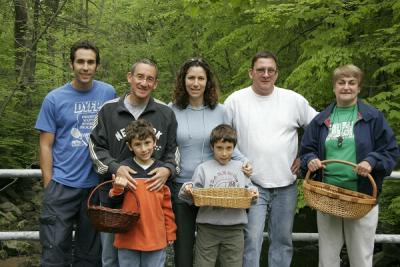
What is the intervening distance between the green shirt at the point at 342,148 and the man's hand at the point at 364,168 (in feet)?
0.47

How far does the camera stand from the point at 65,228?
3834mm

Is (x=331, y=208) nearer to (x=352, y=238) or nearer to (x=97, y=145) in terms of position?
(x=352, y=238)

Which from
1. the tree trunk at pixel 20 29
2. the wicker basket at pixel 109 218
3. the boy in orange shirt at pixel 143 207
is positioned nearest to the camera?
the wicker basket at pixel 109 218

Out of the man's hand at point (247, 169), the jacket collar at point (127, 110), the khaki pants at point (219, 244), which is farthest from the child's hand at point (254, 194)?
the jacket collar at point (127, 110)

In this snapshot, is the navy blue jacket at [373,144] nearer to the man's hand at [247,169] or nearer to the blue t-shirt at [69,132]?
the man's hand at [247,169]

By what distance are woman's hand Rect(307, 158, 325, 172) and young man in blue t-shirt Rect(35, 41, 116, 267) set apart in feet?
5.44

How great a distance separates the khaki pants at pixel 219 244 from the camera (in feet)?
12.2

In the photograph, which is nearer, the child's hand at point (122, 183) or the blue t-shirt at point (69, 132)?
the child's hand at point (122, 183)

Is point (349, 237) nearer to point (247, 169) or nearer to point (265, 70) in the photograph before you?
point (247, 169)

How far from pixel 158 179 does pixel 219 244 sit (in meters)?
0.72

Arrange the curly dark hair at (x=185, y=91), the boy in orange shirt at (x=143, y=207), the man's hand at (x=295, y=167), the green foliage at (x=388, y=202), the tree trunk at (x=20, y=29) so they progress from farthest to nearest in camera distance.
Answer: the tree trunk at (x=20, y=29), the green foliage at (x=388, y=202), the man's hand at (x=295, y=167), the curly dark hair at (x=185, y=91), the boy in orange shirt at (x=143, y=207)

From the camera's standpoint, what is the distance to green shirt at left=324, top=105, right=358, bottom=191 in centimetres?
368

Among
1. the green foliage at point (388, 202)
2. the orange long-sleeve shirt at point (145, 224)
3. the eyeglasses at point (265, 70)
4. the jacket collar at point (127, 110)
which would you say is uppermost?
the eyeglasses at point (265, 70)

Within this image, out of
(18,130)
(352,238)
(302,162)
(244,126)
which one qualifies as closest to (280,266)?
(352,238)
